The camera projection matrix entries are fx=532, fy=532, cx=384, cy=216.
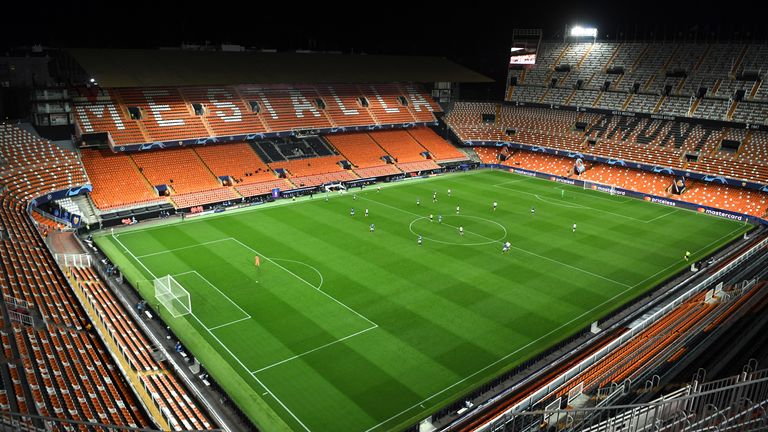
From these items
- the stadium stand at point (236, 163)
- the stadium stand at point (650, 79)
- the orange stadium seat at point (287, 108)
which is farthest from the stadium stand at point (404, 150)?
the stadium stand at point (650, 79)

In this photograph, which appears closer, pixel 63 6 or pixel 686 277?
pixel 686 277

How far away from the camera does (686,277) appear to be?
97.6 feet

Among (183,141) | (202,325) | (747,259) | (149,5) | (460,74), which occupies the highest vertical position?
(149,5)

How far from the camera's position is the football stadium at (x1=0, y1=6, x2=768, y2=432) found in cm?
1695

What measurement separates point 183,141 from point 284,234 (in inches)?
705

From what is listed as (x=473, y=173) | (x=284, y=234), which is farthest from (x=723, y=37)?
(x=284, y=234)

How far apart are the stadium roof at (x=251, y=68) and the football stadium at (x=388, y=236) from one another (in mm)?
338

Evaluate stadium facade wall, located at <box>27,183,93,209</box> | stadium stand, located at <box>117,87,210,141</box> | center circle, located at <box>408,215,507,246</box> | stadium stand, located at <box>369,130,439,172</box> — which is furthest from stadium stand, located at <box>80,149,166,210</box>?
stadium stand, located at <box>369,130,439,172</box>

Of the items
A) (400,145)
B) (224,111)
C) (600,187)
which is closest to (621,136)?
(600,187)

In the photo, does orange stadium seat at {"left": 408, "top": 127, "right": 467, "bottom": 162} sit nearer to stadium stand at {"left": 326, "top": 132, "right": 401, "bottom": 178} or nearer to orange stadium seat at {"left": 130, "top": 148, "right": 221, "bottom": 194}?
stadium stand at {"left": 326, "top": 132, "right": 401, "bottom": 178}

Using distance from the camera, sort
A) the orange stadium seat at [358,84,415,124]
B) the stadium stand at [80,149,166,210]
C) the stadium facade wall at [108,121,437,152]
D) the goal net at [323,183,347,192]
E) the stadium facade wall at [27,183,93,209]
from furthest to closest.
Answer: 1. the orange stadium seat at [358,84,415,124]
2. the goal net at [323,183,347,192]
3. the stadium facade wall at [108,121,437,152]
4. the stadium stand at [80,149,166,210]
5. the stadium facade wall at [27,183,93,209]

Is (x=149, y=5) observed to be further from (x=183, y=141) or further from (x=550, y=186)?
(x=550, y=186)

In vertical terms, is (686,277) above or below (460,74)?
below

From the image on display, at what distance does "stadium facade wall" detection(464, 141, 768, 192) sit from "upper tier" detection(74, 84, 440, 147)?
9790 millimetres
